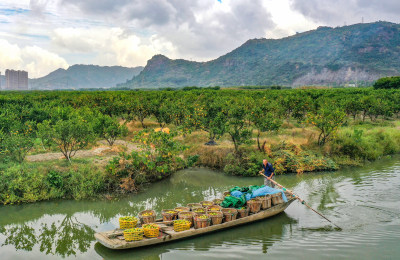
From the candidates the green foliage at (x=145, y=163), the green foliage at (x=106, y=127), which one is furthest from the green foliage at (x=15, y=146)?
the green foliage at (x=145, y=163)

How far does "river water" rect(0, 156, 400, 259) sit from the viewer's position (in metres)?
10.9

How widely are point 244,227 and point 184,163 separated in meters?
8.26

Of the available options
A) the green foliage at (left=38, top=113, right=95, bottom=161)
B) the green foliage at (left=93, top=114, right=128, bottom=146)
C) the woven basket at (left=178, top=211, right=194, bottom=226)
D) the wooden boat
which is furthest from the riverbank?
the wooden boat

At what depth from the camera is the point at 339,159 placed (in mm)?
21922

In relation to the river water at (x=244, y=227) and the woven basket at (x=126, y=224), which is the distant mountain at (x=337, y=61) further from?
the woven basket at (x=126, y=224)

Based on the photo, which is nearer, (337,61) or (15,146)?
(15,146)

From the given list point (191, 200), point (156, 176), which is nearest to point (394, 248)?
point (191, 200)

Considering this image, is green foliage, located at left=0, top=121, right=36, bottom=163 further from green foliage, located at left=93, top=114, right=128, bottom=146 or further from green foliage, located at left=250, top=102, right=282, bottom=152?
green foliage, located at left=250, top=102, right=282, bottom=152

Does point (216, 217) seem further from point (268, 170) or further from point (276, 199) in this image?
point (268, 170)

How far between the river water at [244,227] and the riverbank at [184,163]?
2.44ft

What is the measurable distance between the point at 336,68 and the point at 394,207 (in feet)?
489

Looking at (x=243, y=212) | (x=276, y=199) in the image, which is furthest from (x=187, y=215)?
(x=276, y=199)

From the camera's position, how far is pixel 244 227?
41.9 ft

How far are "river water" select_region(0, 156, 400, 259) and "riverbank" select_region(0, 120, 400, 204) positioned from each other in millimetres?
744
